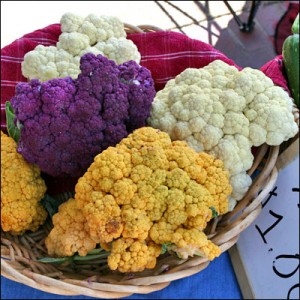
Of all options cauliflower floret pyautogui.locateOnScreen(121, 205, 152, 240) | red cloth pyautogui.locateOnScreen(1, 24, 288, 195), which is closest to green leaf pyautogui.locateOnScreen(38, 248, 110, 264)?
cauliflower floret pyautogui.locateOnScreen(121, 205, 152, 240)

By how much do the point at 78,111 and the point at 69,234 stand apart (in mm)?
216

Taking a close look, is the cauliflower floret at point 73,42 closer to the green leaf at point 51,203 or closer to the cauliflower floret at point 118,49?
the cauliflower floret at point 118,49

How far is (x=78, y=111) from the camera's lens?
77 centimetres

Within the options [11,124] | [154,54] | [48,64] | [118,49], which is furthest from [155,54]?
[11,124]

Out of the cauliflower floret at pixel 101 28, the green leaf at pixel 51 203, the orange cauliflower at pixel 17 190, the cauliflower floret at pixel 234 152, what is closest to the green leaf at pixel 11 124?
the orange cauliflower at pixel 17 190

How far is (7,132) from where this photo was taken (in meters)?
0.92

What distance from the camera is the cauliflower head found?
2.92ft

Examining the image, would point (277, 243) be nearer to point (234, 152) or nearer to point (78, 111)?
point (234, 152)

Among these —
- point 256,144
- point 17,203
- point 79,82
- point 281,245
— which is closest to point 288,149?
point 256,144

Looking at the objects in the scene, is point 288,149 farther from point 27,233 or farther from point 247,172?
point 27,233

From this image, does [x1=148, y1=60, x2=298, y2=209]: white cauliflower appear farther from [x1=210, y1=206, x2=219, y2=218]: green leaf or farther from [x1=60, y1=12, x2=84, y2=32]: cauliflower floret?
[x1=60, y1=12, x2=84, y2=32]: cauliflower floret

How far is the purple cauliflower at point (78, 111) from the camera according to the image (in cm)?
77

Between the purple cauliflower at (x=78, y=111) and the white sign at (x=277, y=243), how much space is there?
304mm

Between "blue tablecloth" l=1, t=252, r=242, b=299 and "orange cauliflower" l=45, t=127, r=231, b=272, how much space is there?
8.9 inches
